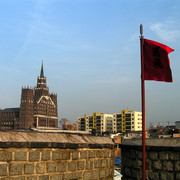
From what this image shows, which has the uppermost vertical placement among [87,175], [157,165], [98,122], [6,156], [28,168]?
[98,122]

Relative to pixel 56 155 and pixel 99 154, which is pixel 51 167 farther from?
Answer: pixel 99 154

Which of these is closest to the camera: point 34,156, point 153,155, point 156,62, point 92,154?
point 34,156

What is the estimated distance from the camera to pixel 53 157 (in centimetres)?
765

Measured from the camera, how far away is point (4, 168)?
260 inches

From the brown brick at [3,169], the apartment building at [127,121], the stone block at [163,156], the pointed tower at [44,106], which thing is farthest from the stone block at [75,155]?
the pointed tower at [44,106]

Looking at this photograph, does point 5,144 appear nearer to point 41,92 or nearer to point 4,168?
point 4,168

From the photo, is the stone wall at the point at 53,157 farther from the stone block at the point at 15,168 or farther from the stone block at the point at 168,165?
the stone block at the point at 168,165

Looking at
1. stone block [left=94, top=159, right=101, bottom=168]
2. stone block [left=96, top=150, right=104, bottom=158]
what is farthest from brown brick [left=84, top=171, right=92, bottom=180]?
stone block [left=96, top=150, right=104, bottom=158]

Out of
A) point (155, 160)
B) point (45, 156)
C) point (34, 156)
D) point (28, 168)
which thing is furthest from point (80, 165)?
point (155, 160)

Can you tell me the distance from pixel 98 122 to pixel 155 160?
126m

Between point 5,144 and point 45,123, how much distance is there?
151223 millimetres

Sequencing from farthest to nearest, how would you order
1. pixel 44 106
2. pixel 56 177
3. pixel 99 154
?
pixel 44 106 < pixel 99 154 < pixel 56 177

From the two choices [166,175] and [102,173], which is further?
[102,173]

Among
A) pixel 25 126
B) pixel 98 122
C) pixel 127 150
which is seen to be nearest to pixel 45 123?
pixel 25 126
